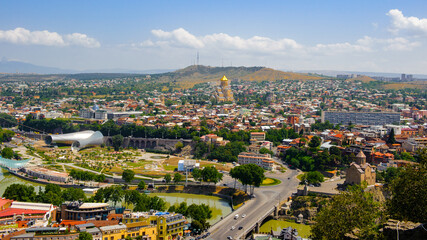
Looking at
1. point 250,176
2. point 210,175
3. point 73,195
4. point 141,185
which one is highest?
point 250,176

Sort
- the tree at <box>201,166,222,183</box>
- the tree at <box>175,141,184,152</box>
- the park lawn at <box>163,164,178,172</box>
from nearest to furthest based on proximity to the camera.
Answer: the tree at <box>201,166,222,183</box> < the park lawn at <box>163,164,178,172</box> < the tree at <box>175,141,184,152</box>

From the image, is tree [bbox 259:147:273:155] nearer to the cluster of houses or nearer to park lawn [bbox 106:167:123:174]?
park lawn [bbox 106:167:123:174]

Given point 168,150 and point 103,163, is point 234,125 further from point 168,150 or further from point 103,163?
point 103,163

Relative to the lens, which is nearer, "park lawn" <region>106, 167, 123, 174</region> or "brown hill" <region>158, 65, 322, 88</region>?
"park lawn" <region>106, 167, 123, 174</region>

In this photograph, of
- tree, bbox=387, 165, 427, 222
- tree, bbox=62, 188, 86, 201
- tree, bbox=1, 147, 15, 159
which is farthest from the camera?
tree, bbox=1, 147, 15, 159

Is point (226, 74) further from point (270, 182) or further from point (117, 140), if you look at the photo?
point (270, 182)

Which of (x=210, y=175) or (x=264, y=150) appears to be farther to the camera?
(x=264, y=150)

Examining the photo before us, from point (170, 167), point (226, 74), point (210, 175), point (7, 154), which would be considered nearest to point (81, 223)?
point (210, 175)

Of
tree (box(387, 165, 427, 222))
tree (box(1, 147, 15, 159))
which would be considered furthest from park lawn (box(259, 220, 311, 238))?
tree (box(1, 147, 15, 159))
